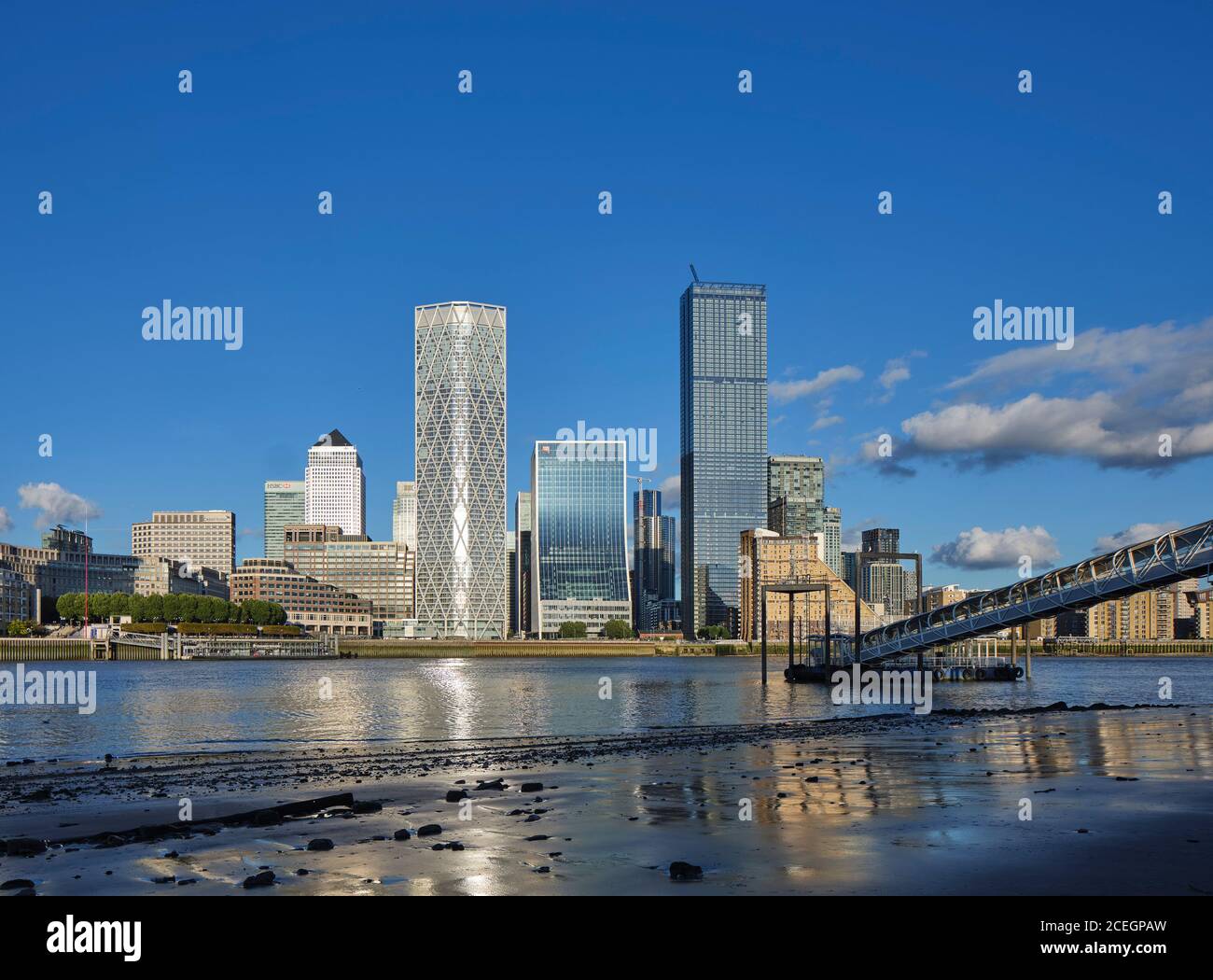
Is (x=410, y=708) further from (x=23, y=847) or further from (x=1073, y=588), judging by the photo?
(x=23, y=847)

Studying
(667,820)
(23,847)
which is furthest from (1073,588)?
(23,847)

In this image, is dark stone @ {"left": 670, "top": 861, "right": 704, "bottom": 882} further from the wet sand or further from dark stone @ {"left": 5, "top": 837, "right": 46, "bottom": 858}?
dark stone @ {"left": 5, "top": 837, "right": 46, "bottom": 858}

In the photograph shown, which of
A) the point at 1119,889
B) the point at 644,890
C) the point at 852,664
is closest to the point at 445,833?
the point at 644,890

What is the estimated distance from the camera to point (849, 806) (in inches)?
1029

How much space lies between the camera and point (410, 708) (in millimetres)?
80500

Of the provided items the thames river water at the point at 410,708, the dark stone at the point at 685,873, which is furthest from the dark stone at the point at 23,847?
the thames river water at the point at 410,708

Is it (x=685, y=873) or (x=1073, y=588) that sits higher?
(x=1073, y=588)

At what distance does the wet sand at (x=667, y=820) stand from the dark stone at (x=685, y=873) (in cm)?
25

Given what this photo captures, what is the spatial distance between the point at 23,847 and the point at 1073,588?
5629cm

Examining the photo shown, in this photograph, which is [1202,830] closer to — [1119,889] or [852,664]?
[1119,889]

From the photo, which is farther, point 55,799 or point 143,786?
point 143,786

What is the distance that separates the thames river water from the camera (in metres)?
55.8
